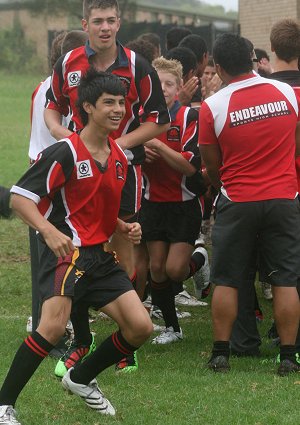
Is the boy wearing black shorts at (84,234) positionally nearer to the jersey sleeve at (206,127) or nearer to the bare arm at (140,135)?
the bare arm at (140,135)

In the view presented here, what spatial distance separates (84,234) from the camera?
5.98 metres

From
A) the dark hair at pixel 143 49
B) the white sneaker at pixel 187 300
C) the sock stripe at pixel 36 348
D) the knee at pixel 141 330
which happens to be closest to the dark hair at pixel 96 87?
the knee at pixel 141 330

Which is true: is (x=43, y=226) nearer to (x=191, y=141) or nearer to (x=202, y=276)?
(x=191, y=141)

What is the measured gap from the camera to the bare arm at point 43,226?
5.58m

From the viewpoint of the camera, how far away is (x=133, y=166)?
706 cm

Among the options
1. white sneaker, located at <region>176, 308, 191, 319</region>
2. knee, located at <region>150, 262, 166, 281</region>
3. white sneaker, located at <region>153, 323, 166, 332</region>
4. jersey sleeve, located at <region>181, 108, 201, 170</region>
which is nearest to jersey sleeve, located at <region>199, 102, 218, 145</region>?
jersey sleeve, located at <region>181, 108, 201, 170</region>

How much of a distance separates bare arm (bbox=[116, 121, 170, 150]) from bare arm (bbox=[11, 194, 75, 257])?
1.21m

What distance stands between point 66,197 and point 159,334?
273 cm

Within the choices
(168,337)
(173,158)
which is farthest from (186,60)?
(168,337)

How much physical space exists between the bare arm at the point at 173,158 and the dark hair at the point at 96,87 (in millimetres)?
1725

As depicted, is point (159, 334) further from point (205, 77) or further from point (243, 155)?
point (205, 77)

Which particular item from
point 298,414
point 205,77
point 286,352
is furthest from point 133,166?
point 205,77

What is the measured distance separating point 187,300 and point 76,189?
4.18 metres

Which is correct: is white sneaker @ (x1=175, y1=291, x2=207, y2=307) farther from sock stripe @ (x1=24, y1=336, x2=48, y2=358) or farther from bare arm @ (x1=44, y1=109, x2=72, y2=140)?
sock stripe @ (x1=24, y1=336, x2=48, y2=358)
